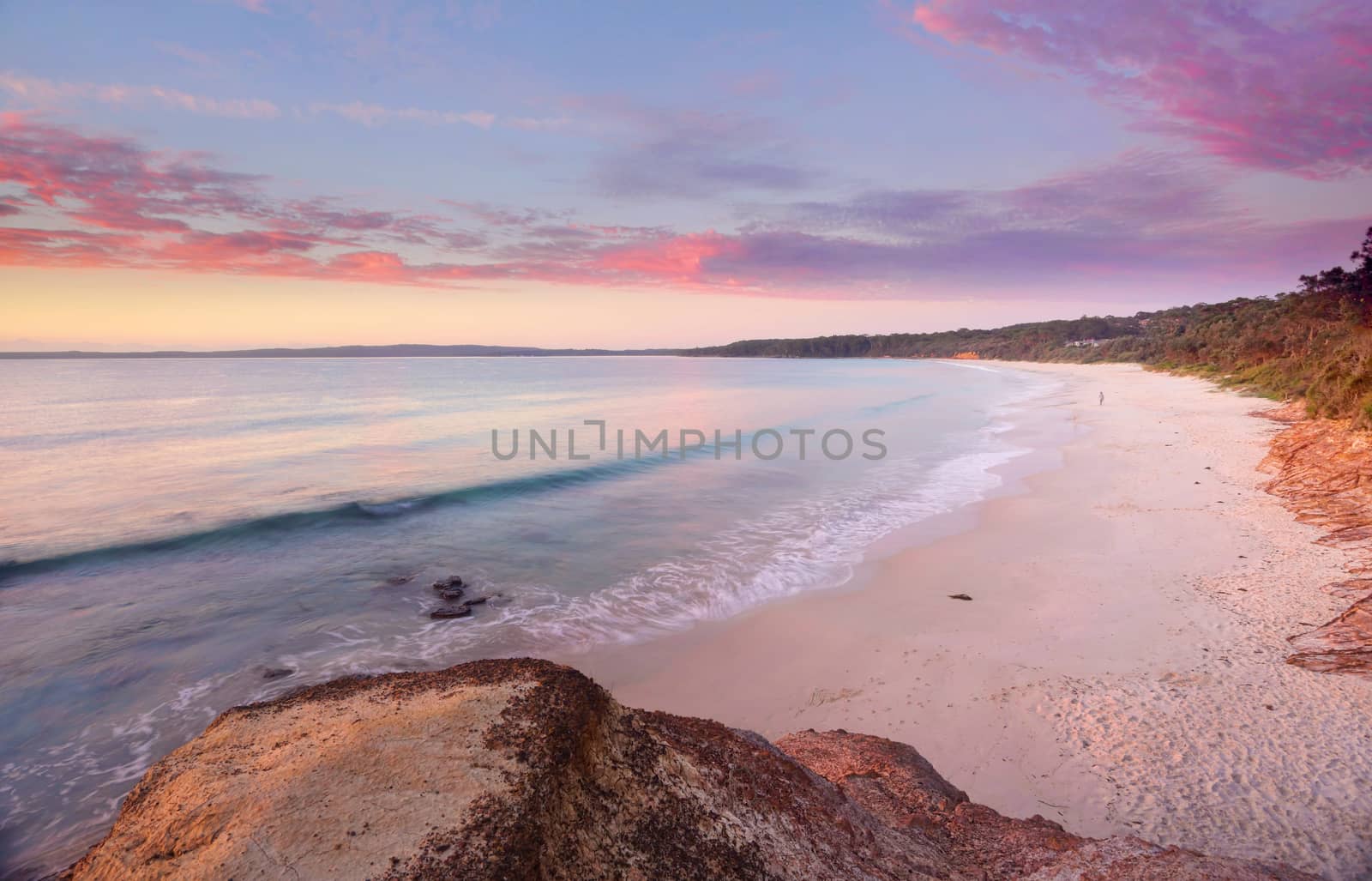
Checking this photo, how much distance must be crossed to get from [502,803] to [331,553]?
13.2 m

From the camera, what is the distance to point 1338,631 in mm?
6328

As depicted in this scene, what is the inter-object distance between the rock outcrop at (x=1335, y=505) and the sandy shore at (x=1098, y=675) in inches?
10.2

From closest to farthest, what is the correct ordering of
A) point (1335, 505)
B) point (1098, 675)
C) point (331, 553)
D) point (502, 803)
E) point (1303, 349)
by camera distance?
point (502, 803), point (1098, 675), point (1335, 505), point (331, 553), point (1303, 349)

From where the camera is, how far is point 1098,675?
6.27 meters

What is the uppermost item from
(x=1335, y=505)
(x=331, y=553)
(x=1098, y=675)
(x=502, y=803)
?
(x=502, y=803)

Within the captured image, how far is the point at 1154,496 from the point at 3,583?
75.9ft

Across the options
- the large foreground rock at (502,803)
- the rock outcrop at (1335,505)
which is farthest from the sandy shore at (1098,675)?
the large foreground rock at (502,803)

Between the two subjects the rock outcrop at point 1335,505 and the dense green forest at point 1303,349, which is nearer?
the rock outcrop at point 1335,505

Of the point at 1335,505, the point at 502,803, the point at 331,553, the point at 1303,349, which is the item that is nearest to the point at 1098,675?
the point at 502,803

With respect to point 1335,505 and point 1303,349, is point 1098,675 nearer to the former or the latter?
point 1335,505

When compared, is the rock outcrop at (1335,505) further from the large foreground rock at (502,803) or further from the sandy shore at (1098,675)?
the large foreground rock at (502,803)

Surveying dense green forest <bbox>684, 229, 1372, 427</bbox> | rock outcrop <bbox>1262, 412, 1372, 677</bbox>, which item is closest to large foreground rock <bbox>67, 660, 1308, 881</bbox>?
rock outcrop <bbox>1262, 412, 1372, 677</bbox>

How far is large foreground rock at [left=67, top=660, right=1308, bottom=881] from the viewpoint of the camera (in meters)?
1.65

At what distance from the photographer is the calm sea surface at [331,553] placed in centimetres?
715
